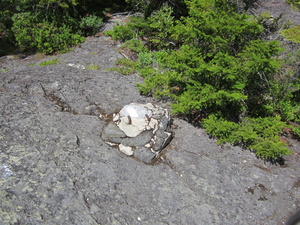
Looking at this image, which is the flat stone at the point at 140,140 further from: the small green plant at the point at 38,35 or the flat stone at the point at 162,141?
the small green plant at the point at 38,35

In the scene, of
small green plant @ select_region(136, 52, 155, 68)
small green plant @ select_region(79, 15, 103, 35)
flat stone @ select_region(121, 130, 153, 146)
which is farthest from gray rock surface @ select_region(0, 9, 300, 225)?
small green plant @ select_region(79, 15, 103, 35)

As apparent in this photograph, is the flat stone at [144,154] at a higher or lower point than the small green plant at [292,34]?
lower

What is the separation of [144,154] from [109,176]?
0.85 m

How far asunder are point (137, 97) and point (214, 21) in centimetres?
249

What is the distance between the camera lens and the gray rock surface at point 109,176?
396 cm

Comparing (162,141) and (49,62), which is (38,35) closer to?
(49,62)

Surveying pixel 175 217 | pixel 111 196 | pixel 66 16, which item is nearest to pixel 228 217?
pixel 175 217

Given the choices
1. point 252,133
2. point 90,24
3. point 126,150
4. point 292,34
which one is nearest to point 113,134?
point 126,150

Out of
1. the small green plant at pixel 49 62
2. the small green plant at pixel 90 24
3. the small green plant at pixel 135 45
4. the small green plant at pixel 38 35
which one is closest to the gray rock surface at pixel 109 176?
the small green plant at pixel 49 62

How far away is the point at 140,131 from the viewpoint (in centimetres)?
539

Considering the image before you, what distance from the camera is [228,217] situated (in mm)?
4230

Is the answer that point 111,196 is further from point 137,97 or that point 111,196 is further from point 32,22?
point 32,22

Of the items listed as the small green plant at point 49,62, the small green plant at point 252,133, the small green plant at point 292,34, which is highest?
the small green plant at point 292,34

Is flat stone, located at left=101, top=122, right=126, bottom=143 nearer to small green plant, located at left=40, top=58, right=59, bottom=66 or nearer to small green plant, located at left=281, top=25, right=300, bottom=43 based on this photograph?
small green plant, located at left=40, top=58, right=59, bottom=66
